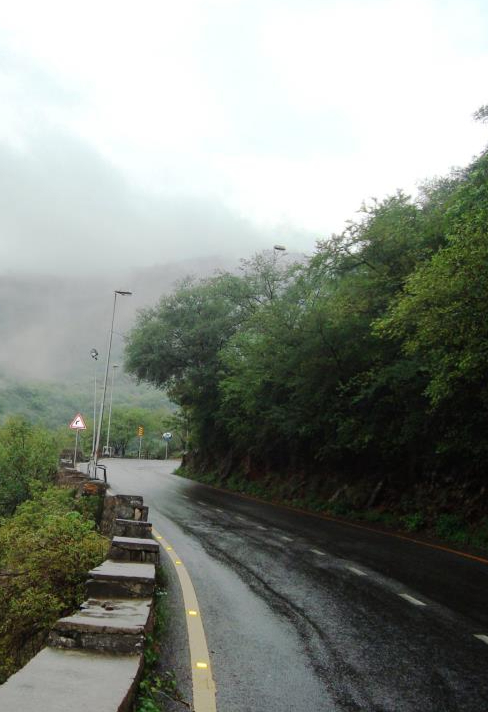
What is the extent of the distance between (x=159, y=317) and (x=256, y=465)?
12.0m

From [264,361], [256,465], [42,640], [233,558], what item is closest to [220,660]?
[42,640]

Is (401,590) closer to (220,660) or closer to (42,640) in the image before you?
(220,660)

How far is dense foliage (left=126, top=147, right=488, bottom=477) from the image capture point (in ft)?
40.2

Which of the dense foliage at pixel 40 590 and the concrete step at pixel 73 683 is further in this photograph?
the dense foliage at pixel 40 590

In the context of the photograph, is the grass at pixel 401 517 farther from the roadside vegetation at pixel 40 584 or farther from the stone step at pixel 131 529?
the roadside vegetation at pixel 40 584

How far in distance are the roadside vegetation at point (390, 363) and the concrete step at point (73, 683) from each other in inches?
383

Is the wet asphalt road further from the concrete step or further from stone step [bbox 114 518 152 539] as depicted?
stone step [bbox 114 518 152 539]

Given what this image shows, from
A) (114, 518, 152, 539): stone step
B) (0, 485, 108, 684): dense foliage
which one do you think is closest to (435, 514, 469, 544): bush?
(114, 518, 152, 539): stone step

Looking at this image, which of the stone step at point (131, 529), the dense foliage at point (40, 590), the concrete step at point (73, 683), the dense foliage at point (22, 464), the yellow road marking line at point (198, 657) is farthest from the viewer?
the dense foliage at point (22, 464)

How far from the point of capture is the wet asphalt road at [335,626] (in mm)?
4512

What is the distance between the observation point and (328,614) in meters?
6.79

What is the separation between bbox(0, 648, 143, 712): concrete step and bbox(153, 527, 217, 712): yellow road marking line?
1.99ft

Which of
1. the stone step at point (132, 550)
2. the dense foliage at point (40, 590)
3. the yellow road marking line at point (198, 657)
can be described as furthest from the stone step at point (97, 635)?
the stone step at point (132, 550)

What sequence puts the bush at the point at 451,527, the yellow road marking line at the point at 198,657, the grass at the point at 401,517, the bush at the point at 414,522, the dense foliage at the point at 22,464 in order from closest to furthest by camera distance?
1. the yellow road marking line at the point at 198,657
2. the grass at the point at 401,517
3. the bush at the point at 451,527
4. the bush at the point at 414,522
5. the dense foliage at the point at 22,464
